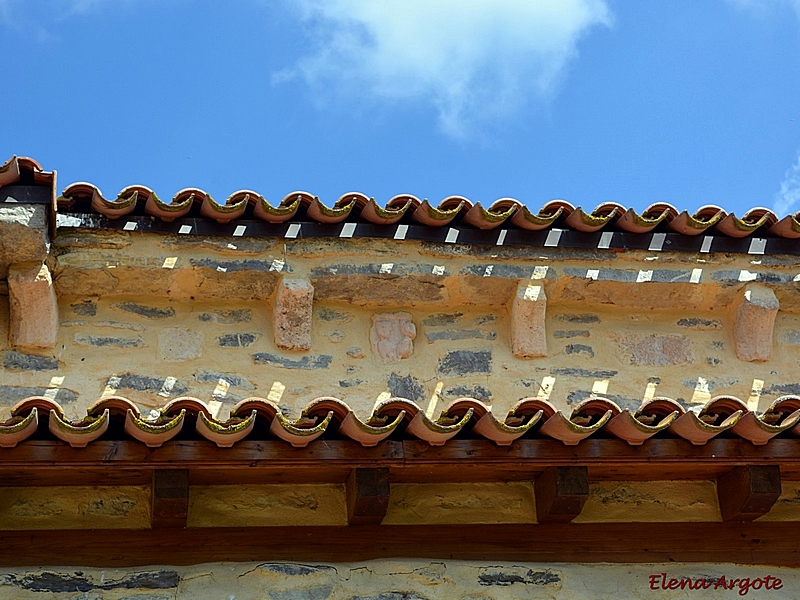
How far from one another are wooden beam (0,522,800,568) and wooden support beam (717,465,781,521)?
112 mm

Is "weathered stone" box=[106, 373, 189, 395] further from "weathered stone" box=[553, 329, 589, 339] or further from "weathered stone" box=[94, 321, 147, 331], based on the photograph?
"weathered stone" box=[553, 329, 589, 339]

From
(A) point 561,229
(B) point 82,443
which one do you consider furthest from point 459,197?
(B) point 82,443

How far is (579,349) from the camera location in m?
6.00

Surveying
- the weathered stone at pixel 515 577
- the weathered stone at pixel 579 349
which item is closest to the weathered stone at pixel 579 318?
the weathered stone at pixel 579 349

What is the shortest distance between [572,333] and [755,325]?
1036 mm

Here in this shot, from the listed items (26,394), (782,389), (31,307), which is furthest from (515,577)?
(31,307)

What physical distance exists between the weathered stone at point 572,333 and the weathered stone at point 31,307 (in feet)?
8.82

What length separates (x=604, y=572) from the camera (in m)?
4.66

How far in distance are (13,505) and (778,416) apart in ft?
10.6

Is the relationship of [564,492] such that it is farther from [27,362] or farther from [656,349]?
[27,362]

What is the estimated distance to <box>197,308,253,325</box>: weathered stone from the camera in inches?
230

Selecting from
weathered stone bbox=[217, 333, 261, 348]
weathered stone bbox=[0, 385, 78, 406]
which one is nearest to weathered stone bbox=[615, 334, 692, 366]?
weathered stone bbox=[217, 333, 261, 348]

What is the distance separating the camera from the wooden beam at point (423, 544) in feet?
14.8
